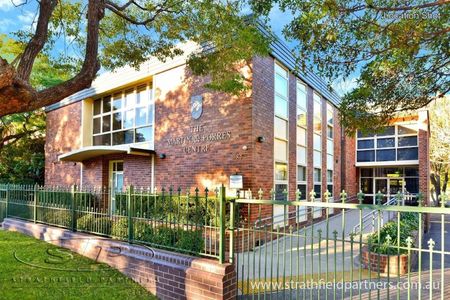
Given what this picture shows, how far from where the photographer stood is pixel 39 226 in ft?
28.4

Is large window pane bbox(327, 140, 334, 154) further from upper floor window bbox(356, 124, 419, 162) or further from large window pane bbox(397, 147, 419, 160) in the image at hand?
large window pane bbox(397, 147, 419, 160)

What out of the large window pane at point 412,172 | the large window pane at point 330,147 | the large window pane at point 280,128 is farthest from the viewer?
the large window pane at point 412,172

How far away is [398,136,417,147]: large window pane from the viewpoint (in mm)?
18156

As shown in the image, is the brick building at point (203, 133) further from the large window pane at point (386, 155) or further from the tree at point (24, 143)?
the tree at point (24, 143)

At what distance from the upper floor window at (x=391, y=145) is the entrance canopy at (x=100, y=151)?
12907 millimetres

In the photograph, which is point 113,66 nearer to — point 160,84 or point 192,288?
point 160,84

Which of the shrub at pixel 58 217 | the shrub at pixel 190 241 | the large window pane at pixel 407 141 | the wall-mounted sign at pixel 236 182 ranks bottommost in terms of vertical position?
the shrub at pixel 58 217

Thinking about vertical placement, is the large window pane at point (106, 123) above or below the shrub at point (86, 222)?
above

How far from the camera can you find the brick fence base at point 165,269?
4574mm

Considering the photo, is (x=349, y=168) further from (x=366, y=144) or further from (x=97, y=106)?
(x=97, y=106)

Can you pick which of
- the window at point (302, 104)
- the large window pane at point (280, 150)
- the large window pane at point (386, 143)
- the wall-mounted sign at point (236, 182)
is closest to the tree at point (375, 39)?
the wall-mounted sign at point (236, 182)

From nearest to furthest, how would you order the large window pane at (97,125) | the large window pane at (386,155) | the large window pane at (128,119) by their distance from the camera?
the large window pane at (128,119) < the large window pane at (97,125) < the large window pane at (386,155)

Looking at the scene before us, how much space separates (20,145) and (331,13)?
833 inches

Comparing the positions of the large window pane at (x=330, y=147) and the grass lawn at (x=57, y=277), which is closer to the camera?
the grass lawn at (x=57, y=277)
